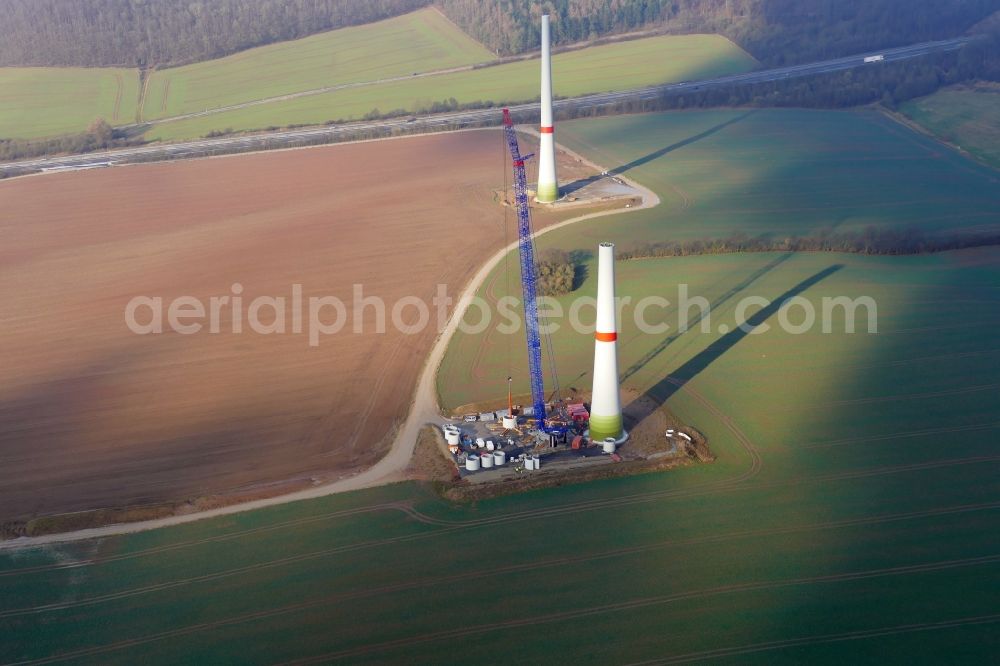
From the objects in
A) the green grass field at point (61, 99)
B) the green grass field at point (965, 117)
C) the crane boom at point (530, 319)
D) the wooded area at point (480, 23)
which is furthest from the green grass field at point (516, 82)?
the crane boom at point (530, 319)

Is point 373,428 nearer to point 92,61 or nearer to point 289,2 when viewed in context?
point 92,61

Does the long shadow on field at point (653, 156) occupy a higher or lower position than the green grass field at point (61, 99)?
lower

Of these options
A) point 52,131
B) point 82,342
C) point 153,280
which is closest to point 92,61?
point 52,131

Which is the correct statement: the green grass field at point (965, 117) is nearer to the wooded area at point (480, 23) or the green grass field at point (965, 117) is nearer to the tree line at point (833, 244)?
the tree line at point (833, 244)

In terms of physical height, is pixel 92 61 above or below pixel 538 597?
above

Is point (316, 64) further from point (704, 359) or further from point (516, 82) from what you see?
point (704, 359)

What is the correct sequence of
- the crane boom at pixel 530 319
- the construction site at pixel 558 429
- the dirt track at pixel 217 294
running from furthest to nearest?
1. the crane boom at pixel 530 319
2. the dirt track at pixel 217 294
3. the construction site at pixel 558 429
